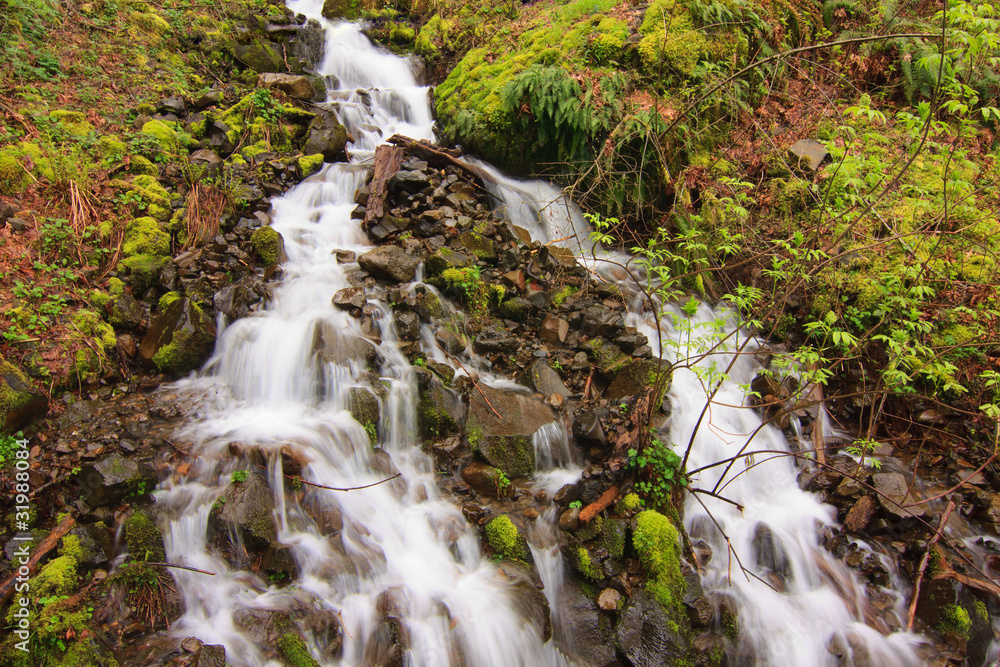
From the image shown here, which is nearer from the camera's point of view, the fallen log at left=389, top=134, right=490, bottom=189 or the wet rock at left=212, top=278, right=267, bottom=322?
the wet rock at left=212, top=278, right=267, bottom=322

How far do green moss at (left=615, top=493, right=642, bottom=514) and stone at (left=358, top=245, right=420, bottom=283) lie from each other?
12.2ft

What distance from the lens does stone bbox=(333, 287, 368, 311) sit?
19.2 ft

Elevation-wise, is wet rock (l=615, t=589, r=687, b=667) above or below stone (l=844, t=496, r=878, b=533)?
below

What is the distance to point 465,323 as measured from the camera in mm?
6043

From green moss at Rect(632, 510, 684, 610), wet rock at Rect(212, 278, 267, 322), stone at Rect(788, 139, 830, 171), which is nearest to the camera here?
green moss at Rect(632, 510, 684, 610)

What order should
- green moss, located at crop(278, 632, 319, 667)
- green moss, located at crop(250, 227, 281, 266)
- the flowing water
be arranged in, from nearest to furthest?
green moss, located at crop(278, 632, 319, 667) < the flowing water < green moss, located at crop(250, 227, 281, 266)

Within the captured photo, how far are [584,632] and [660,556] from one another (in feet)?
2.92

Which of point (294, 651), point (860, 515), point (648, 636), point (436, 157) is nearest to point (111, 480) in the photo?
point (294, 651)

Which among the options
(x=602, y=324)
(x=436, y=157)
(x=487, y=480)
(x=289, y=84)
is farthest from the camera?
(x=289, y=84)

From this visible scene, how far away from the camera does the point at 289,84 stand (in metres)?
8.90

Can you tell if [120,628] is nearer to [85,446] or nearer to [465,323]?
[85,446]

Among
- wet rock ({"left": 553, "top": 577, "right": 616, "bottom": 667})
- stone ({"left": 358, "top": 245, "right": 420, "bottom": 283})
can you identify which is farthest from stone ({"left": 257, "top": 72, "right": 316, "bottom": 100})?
wet rock ({"left": 553, "top": 577, "right": 616, "bottom": 667})

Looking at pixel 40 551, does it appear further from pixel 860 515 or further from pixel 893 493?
pixel 893 493

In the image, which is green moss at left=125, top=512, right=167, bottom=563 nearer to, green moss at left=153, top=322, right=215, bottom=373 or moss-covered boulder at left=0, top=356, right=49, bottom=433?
moss-covered boulder at left=0, top=356, right=49, bottom=433
